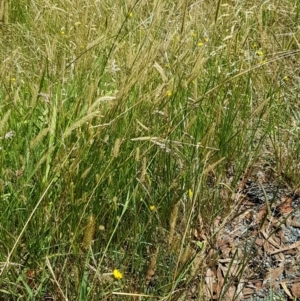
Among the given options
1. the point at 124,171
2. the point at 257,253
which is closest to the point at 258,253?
the point at 257,253

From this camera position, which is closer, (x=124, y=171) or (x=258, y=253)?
(x=124, y=171)

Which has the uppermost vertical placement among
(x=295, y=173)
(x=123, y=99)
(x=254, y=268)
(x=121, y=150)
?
(x=123, y=99)

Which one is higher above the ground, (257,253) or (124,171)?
(124,171)

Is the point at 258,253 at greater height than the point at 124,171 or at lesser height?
lesser

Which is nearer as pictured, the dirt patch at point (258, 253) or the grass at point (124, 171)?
the grass at point (124, 171)

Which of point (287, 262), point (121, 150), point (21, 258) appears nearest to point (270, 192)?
point (287, 262)

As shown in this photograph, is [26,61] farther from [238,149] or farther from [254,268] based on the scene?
[254,268]

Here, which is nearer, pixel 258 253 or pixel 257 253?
pixel 257 253

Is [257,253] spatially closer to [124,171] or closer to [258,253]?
[258,253]

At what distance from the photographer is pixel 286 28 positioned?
296 cm

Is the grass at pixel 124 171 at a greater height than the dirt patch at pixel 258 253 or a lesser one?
greater

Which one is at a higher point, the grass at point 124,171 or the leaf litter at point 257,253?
the grass at point 124,171

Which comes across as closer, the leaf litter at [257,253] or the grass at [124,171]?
the grass at [124,171]

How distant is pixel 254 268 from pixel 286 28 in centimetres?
169
